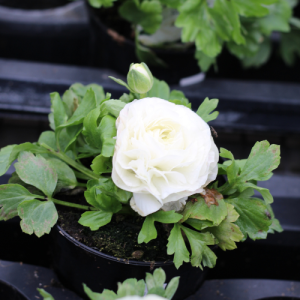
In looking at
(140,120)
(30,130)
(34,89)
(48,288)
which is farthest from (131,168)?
(30,130)

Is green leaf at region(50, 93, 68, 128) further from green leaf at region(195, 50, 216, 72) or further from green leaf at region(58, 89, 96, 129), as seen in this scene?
green leaf at region(195, 50, 216, 72)

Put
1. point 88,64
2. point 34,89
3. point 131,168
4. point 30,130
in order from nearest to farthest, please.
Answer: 1. point 131,168
2. point 34,89
3. point 88,64
4. point 30,130

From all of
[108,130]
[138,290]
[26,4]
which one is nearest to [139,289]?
[138,290]

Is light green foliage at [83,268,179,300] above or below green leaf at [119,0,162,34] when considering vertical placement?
below

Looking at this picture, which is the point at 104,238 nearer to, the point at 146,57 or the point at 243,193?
the point at 243,193

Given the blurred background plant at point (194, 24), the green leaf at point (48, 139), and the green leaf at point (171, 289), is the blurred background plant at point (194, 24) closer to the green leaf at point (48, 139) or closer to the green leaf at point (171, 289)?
the green leaf at point (48, 139)

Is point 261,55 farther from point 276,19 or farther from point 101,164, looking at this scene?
point 101,164

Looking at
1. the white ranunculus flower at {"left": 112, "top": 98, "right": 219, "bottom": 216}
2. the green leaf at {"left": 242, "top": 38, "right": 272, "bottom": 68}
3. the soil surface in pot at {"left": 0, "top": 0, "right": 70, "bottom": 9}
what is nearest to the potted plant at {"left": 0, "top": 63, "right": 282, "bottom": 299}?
the white ranunculus flower at {"left": 112, "top": 98, "right": 219, "bottom": 216}

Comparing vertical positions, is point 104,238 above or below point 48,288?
above
